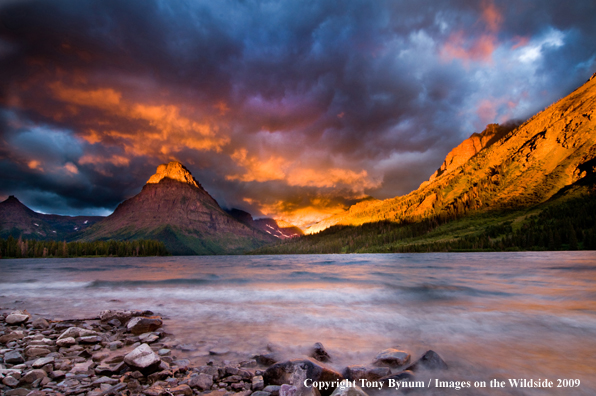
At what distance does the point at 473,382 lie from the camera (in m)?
6.50

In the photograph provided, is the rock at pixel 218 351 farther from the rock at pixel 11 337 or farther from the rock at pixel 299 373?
the rock at pixel 11 337

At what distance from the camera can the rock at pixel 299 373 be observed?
588cm

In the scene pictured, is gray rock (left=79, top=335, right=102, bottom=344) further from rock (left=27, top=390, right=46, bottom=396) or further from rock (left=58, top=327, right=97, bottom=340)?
rock (left=27, top=390, right=46, bottom=396)

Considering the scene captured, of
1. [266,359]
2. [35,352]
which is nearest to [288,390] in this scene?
[266,359]

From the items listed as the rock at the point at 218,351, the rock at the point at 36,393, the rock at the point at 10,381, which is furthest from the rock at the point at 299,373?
the rock at the point at 10,381

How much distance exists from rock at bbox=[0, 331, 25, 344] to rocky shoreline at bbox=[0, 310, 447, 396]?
3 centimetres

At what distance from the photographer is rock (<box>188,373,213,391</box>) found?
20.3 ft

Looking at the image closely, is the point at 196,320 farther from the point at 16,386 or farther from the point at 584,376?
the point at 584,376

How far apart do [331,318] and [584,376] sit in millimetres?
9101

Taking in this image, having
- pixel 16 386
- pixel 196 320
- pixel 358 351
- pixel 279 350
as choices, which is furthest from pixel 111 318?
pixel 358 351

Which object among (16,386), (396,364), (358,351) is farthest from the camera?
(358,351)

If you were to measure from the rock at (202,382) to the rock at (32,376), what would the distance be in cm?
349

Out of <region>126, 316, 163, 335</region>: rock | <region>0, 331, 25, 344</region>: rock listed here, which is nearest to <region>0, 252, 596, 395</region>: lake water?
<region>126, 316, 163, 335</region>: rock

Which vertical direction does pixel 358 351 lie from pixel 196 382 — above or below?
below
